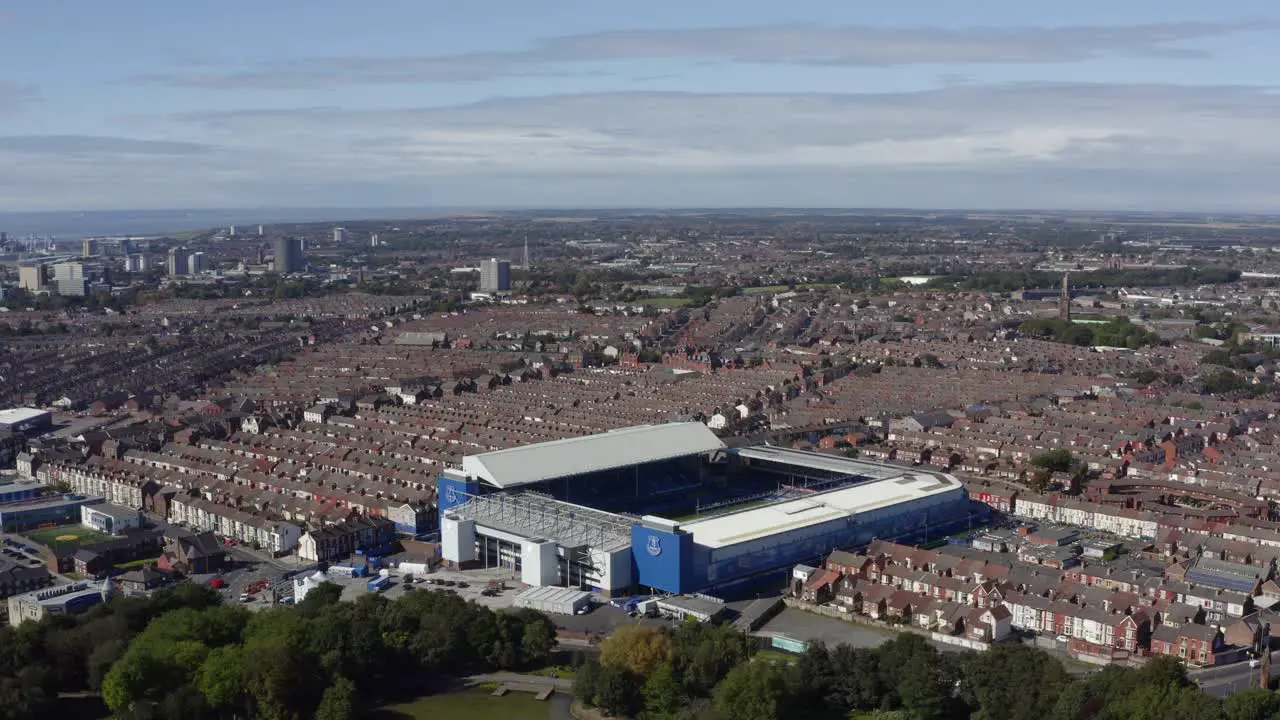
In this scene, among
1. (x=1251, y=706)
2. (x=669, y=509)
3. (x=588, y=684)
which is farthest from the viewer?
(x=669, y=509)

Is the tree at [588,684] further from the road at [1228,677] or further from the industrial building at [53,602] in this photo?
the industrial building at [53,602]

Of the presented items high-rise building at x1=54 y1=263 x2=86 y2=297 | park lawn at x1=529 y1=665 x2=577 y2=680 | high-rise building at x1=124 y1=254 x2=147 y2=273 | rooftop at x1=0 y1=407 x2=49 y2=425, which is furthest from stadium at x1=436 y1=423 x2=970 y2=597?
high-rise building at x1=124 y1=254 x2=147 y2=273

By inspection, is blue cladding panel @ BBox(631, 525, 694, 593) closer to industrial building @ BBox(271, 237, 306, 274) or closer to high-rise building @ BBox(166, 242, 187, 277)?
industrial building @ BBox(271, 237, 306, 274)

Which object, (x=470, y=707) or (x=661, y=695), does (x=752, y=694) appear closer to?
(x=661, y=695)

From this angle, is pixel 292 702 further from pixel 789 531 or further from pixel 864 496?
pixel 864 496

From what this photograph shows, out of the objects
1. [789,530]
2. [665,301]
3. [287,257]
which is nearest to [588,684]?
[789,530]

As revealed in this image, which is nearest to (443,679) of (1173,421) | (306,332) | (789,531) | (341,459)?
(789,531)

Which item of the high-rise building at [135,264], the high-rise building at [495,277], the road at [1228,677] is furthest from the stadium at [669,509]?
the high-rise building at [135,264]
